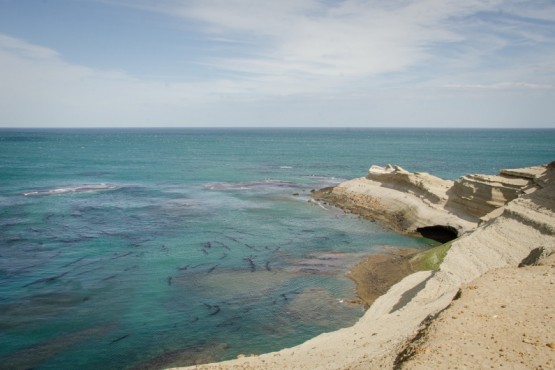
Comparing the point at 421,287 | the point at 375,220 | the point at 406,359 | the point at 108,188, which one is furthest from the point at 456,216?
the point at 108,188

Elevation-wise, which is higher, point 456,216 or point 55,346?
point 456,216

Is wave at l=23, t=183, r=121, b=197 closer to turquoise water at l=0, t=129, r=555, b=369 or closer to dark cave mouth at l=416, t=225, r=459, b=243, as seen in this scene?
turquoise water at l=0, t=129, r=555, b=369

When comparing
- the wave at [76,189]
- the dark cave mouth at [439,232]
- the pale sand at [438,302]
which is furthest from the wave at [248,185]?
the pale sand at [438,302]

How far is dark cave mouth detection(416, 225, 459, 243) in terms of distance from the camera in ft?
126

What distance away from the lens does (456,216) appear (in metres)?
39.6

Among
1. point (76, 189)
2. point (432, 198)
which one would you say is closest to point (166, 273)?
point (432, 198)

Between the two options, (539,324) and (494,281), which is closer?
(539,324)

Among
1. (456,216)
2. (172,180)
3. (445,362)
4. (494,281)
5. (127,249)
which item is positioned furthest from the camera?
(172,180)

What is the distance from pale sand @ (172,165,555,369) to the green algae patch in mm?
1286

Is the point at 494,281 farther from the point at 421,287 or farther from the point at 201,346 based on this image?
the point at 201,346

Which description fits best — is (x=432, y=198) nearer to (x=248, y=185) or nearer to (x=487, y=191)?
(x=487, y=191)

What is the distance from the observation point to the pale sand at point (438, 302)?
12.9m

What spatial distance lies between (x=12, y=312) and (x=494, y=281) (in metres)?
23.6

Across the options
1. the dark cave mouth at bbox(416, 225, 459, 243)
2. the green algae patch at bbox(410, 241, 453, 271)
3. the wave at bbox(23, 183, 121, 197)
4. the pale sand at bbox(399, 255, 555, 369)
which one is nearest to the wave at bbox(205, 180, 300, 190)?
the wave at bbox(23, 183, 121, 197)
